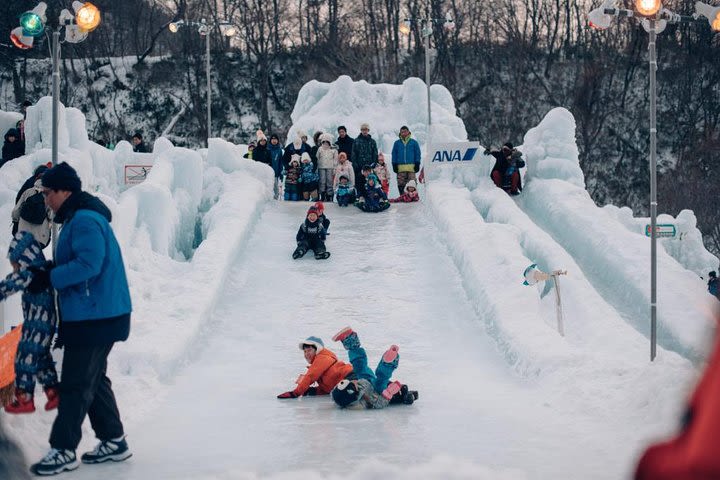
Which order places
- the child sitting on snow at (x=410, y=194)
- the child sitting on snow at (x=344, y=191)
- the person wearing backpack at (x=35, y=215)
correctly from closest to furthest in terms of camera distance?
the person wearing backpack at (x=35, y=215), the child sitting on snow at (x=344, y=191), the child sitting on snow at (x=410, y=194)

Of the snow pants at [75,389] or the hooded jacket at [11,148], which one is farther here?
the hooded jacket at [11,148]

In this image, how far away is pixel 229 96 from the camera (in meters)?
54.5

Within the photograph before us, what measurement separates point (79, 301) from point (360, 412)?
322cm

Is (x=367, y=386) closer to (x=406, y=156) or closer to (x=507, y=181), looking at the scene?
(x=406, y=156)

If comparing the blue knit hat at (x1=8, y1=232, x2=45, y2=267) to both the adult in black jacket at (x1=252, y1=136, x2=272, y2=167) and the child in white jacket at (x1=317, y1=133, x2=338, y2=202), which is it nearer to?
the child in white jacket at (x1=317, y1=133, x2=338, y2=202)

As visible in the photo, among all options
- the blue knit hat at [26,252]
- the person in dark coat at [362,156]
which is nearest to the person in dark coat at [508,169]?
the person in dark coat at [362,156]

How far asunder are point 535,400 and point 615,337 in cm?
447

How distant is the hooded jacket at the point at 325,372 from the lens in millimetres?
9133

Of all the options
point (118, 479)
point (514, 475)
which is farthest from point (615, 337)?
point (118, 479)

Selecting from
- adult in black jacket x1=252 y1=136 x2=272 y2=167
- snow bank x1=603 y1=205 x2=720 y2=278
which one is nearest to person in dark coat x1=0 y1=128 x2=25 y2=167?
adult in black jacket x1=252 y1=136 x2=272 y2=167

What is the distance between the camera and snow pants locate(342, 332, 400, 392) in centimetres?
870

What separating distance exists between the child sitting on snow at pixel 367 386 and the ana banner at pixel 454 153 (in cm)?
1234

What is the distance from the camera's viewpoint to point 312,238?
55.0 feet

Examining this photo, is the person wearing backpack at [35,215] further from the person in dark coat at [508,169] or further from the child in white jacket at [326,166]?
the person in dark coat at [508,169]
